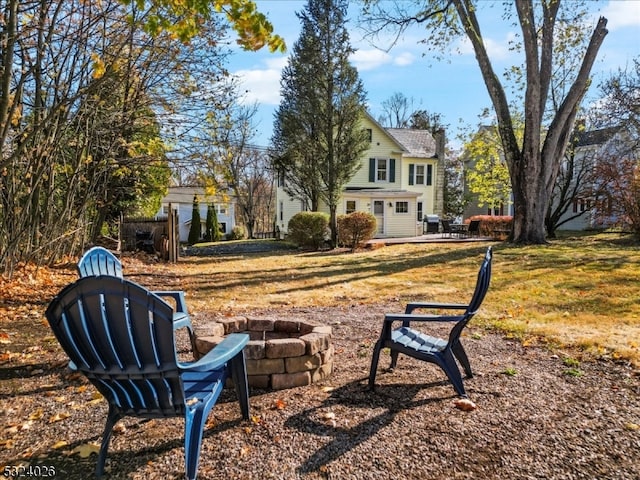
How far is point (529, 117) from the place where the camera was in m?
13.7

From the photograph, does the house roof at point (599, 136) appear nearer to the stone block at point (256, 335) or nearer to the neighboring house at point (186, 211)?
the stone block at point (256, 335)

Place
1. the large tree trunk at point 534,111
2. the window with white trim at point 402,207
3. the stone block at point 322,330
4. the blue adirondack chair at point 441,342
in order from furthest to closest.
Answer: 1. the window with white trim at point 402,207
2. the large tree trunk at point 534,111
3. the stone block at point 322,330
4. the blue adirondack chair at point 441,342

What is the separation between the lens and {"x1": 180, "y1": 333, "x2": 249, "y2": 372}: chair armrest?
215 centimetres

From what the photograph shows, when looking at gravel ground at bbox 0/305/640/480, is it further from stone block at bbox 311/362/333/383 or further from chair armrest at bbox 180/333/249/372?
chair armrest at bbox 180/333/249/372

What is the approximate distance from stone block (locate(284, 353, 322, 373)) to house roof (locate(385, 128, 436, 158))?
25.5 m

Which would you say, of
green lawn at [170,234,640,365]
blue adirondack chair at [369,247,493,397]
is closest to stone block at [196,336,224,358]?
blue adirondack chair at [369,247,493,397]

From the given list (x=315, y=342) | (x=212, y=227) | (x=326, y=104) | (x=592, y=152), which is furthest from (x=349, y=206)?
(x=315, y=342)

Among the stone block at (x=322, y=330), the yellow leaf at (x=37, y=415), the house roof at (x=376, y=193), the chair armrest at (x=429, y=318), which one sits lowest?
the yellow leaf at (x=37, y=415)

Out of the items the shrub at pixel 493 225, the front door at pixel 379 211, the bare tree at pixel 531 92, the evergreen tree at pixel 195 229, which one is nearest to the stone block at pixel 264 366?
the bare tree at pixel 531 92

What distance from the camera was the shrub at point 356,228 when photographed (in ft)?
56.9

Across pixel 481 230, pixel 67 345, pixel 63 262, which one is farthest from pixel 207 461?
pixel 481 230

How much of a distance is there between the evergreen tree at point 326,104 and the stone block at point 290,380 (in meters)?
15.4

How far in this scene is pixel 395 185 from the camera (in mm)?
26891

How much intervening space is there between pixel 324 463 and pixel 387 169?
997 inches
